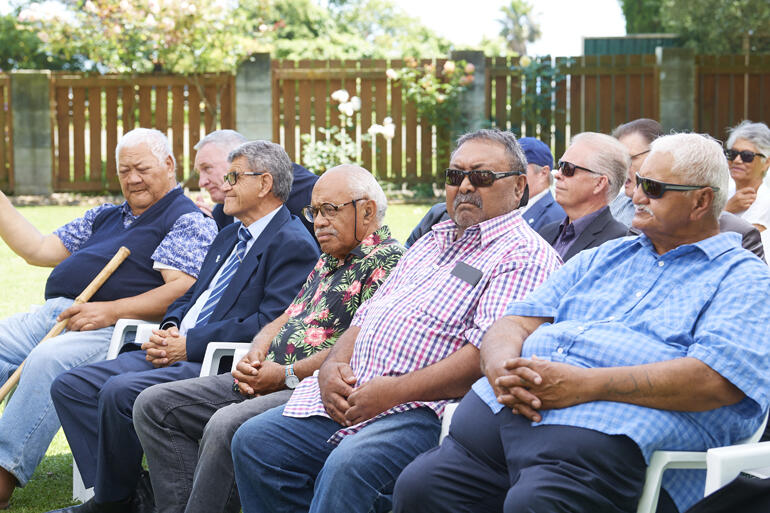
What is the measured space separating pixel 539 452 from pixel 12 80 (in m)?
13.4

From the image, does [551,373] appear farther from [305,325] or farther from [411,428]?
[305,325]

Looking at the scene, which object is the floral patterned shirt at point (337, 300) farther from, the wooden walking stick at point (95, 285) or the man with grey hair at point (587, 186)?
the wooden walking stick at point (95, 285)

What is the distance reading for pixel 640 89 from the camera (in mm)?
14000

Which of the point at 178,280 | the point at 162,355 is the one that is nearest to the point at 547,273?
the point at 162,355

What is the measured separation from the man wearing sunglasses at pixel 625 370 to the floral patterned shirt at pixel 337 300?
0.80 meters

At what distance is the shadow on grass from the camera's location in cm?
419

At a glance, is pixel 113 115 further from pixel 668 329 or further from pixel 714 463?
pixel 714 463

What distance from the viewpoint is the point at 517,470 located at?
262 centimetres

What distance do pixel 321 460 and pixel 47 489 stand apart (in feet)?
6.17

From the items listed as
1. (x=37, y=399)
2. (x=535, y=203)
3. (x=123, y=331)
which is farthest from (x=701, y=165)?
(x=37, y=399)

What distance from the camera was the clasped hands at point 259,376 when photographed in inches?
144

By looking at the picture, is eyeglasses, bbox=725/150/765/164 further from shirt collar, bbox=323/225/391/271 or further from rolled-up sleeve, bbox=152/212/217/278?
rolled-up sleeve, bbox=152/212/217/278

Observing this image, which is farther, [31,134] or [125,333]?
[31,134]

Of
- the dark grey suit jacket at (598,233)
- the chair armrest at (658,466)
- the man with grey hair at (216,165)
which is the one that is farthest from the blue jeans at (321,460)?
the man with grey hair at (216,165)
